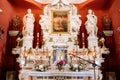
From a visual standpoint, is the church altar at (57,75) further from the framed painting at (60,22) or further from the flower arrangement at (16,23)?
the flower arrangement at (16,23)

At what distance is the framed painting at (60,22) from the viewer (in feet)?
25.8

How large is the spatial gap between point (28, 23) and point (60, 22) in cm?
119

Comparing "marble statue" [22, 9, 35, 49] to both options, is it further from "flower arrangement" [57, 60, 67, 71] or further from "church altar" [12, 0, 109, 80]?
"flower arrangement" [57, 60, 67, 71]

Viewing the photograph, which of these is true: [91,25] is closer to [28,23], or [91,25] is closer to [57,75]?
[28,23]

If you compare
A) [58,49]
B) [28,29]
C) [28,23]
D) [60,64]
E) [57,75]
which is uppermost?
[28,23]

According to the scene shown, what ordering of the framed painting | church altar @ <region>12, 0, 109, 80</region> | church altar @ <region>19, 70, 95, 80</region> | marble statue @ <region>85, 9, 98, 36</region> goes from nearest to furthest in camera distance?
church altar @ <region>19, 70, 95, 80</region> → church altar @ <region>12, 0, 109, 80</region> → marble statue @ <region>85, 9, 98, 36</region> → the framed painting

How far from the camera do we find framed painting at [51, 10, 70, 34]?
787 centimetres

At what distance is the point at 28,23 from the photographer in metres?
7.79

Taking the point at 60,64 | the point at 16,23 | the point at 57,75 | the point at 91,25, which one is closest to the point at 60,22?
the point at 91,25

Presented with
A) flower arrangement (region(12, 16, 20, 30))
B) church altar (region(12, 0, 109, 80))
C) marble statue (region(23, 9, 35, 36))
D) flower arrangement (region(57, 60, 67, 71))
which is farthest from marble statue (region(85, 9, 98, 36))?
flower arrangement (region(12, 16, 20, 30))

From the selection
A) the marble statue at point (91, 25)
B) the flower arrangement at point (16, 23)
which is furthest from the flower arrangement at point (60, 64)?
the flower arrangement at point (16, 23)

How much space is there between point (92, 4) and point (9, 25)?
3.35 m

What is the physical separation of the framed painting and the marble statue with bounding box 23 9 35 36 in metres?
0.77

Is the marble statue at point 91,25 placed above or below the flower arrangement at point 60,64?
above
